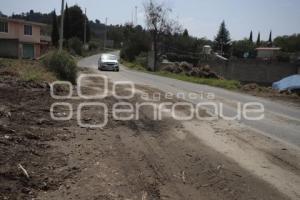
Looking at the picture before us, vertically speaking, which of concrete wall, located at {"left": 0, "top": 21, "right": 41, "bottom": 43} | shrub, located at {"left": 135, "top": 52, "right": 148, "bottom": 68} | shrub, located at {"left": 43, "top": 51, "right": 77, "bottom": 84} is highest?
concrete wall, located at {"left": 0, "top": 21, "right": 41, "bottom": 43}

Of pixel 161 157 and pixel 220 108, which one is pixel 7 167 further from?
pixel 220 108

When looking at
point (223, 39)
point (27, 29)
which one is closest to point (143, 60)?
point (27, 29)

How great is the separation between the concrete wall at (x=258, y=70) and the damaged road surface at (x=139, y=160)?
3687cm

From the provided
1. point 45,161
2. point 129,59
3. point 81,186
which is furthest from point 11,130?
point 129,59

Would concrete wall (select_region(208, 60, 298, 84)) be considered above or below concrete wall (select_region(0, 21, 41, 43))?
below

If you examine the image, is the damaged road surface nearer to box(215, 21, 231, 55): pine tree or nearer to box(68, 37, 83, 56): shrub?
box(68, 37, 83, 56): shrub

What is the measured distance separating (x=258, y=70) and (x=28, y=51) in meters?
34.0

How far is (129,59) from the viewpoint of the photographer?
71.2 metres

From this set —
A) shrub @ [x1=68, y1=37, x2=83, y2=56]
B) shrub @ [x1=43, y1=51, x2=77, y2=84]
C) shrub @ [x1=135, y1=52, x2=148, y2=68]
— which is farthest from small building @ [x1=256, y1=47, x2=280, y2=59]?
shrub @ [x1=43, y1=51, x2=77, y2=84]

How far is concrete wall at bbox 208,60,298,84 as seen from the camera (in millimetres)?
47562

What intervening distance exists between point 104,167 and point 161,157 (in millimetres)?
1374

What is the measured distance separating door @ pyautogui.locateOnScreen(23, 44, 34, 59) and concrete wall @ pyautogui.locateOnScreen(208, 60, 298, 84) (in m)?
29.7

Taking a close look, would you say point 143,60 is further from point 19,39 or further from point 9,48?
point 9,48

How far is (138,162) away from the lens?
26.5 feet
